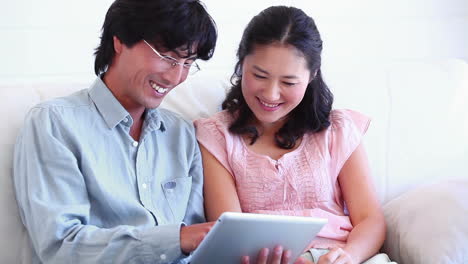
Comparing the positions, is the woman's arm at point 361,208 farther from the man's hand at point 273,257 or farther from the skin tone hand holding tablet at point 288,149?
the man's hand at point 273,257

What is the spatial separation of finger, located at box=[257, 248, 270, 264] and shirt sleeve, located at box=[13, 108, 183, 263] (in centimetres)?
16

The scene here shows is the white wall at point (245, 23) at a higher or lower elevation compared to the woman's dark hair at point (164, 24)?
lower

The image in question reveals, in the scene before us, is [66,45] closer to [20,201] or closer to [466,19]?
[20,201]

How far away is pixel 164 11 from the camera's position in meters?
1.42

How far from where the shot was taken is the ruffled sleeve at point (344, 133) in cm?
168

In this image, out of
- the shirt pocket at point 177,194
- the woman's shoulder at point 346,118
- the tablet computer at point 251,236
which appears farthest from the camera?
the woman's shoulder at point 346,118

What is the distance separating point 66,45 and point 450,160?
1262mm

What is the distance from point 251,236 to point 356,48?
1.42m

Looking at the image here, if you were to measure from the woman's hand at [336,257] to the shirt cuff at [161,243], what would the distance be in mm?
338

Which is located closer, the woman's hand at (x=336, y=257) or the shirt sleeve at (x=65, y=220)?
the shirt sleeve at (x=65, y=220)

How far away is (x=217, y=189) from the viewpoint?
160 centimetres

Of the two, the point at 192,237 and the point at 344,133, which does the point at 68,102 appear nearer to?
the point at 192,237

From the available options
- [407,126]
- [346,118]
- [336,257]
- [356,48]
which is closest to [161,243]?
[336,257]

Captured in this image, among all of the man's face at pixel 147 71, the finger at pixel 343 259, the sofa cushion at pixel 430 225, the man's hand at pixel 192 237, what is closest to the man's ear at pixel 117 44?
the man's face at pixel 147 71
